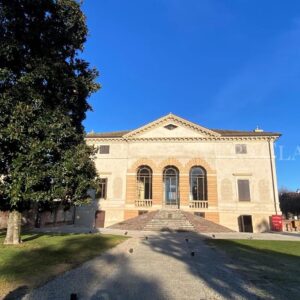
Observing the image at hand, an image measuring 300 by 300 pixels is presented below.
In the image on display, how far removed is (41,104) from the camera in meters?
15.8

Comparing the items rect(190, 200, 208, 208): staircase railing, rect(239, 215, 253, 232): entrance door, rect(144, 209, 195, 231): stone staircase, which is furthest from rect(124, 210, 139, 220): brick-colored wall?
rect(239, 215, 253, 232): entrance door

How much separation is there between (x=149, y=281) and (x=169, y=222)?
2410 centimetres

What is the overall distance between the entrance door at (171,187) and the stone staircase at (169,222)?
3.77 meters

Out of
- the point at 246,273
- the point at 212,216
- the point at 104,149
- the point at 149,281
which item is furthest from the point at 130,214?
the point at 149,281

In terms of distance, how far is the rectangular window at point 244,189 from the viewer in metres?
36.9

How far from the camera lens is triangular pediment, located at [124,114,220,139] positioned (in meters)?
39.7

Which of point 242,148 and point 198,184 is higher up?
point 242,148

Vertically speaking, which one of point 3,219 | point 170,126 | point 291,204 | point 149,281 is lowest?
point 149,281

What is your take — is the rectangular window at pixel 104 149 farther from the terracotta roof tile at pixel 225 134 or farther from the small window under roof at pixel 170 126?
the small window under roof at pixel 170 126

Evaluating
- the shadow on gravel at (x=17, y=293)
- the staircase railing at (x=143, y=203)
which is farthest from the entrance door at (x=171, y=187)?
the shadow on gravel at (x=17, y=293)

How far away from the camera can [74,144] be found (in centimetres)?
1784

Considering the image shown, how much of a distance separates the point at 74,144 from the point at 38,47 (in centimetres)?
568

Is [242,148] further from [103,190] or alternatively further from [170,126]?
[103,190]

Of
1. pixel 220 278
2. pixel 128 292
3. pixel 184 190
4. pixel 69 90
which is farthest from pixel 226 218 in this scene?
pixel 128 292
